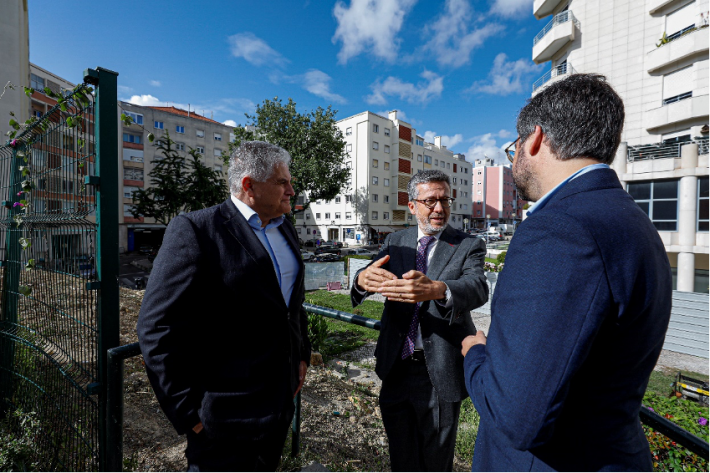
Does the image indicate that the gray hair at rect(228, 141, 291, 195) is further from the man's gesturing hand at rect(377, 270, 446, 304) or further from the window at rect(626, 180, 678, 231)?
the window at rect(626, 180, 678, 231)

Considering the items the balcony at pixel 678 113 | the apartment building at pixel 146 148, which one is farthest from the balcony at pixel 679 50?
the apartment building at pixel 146 148

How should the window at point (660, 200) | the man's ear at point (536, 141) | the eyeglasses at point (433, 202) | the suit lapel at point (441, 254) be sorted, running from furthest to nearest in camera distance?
the window at point (660, 200)
the eyeglasses at point (433, 202)
the suit lapel at point (441, 254)
the man's ear at point (536, 141)

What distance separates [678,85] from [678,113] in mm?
1793

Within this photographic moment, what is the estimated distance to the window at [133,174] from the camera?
36.9 m

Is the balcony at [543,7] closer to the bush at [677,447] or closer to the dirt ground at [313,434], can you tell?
the bush at [677,447]

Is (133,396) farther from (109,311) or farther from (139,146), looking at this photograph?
A: (139,146)

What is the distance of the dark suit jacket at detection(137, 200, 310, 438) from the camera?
1502 millimetres

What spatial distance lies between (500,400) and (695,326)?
14918 millimetres

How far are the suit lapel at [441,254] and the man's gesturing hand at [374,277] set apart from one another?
327 mm

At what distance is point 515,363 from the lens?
92 cm

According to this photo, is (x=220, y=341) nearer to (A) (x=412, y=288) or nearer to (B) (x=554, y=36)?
(A) (x=412, y=288)

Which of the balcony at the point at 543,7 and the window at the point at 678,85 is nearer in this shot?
the window at the point at 678,85

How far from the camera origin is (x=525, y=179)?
1.23m

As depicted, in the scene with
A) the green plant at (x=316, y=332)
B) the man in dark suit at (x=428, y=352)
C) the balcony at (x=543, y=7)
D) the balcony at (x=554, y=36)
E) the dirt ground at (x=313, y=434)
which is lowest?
the green plant at (x=316, y=332)
